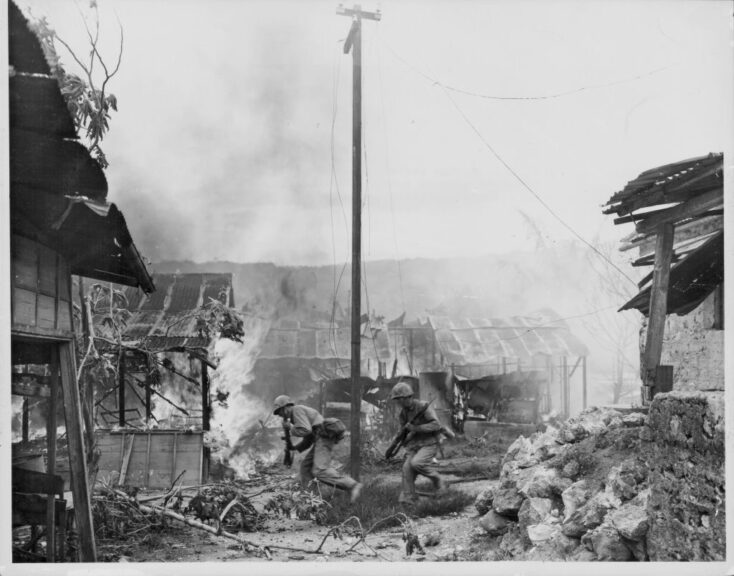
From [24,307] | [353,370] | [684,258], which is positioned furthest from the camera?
[353,370]

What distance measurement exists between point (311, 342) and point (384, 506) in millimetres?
8450

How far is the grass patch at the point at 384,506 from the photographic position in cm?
622

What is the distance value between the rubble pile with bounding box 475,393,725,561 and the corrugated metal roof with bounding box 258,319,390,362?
754 cm

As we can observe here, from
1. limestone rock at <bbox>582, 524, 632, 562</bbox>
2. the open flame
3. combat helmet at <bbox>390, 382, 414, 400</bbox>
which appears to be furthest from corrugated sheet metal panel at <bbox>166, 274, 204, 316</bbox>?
limestone rock at <bbox>582, 524, 632, 562</bbox>

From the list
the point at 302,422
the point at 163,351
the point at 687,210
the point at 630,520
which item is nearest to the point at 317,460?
the point at 302,422

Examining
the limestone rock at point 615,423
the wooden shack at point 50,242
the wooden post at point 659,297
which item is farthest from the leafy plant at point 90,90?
the limestone rock at point 615,423

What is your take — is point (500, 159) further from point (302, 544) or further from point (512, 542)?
point (302, 544)

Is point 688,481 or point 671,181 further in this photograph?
point 671,181

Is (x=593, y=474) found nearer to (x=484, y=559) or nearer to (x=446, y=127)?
(x=484, y=559)

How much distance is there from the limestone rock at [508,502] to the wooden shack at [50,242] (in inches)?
138

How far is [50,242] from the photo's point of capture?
4570mm

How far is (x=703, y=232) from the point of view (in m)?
5.71

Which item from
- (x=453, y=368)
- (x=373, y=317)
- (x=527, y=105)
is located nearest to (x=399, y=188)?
(x=527, y=105)

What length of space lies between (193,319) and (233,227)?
1.96 m
